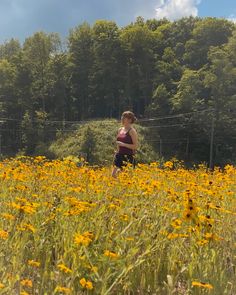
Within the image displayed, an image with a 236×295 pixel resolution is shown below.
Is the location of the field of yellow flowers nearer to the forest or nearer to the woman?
the woman

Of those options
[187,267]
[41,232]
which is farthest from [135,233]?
[41,232]

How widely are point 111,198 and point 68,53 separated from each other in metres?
58.3

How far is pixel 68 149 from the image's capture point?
147 feet

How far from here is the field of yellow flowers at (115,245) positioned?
220 cm

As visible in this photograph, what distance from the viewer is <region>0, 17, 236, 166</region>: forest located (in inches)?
1975

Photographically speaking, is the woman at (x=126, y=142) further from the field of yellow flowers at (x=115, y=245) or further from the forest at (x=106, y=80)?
the forest at (x=106, y=80)

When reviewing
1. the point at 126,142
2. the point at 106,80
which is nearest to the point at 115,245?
the point at 126,142

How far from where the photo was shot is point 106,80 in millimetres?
57188

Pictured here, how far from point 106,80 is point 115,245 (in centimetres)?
5529

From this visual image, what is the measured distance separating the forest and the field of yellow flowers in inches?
1792

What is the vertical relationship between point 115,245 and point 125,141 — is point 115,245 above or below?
below

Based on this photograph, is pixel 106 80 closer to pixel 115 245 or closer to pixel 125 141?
pixel 125 141

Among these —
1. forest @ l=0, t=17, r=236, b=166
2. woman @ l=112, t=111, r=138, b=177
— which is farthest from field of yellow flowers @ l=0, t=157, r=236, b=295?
forest @ l=0, t=17, r=236, b=166

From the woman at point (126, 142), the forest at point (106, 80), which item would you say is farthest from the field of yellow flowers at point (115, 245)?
the forest at point (106, 80)
